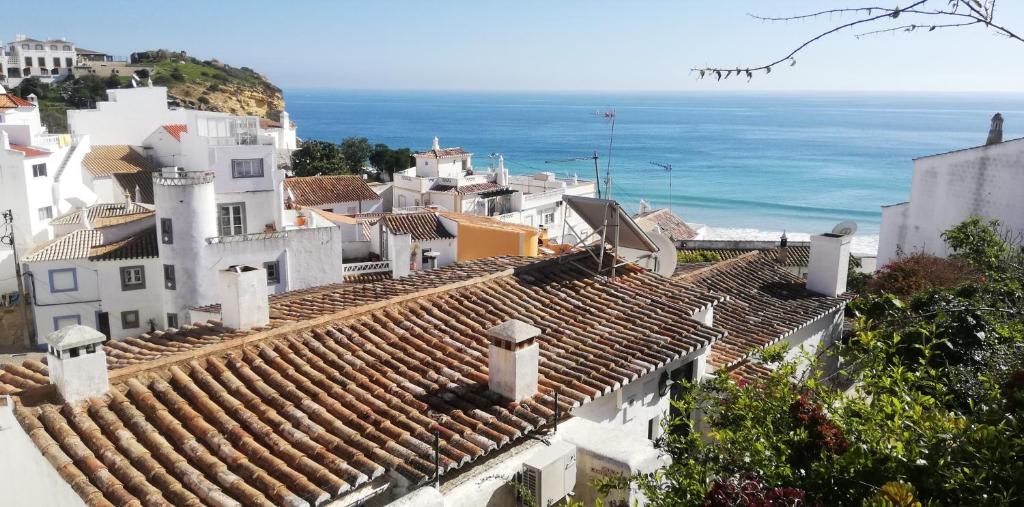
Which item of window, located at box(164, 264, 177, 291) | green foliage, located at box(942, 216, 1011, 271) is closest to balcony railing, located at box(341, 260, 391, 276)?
window, located at box(164, 264, 177, 291)

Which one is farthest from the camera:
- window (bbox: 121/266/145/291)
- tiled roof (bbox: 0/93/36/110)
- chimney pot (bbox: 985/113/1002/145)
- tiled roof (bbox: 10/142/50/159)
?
tiled roof (bbox: 0/93/36/110)

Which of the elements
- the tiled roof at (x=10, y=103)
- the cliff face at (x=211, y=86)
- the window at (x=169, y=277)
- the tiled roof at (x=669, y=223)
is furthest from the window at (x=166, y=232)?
the cliff face at (x=211, y=86)

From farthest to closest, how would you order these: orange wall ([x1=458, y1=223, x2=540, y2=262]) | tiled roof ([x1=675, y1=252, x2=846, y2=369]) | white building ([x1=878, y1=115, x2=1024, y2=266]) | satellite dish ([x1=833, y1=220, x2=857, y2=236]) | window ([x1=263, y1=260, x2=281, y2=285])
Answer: orange wall ([x1=458, y1=223, x2=540, y2=262]) < window ([x1=263, y1=260, x2=281, y2=285]) < white building ([x1=878, y1=115, x2=1024, y2=266]) < satellite dish ([x1=833, y1=220, x2=857, y2=236]) < tiled roof ([x1=675, y1=252, x2=846, y2=369])

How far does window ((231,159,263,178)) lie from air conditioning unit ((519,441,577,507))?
953 inches

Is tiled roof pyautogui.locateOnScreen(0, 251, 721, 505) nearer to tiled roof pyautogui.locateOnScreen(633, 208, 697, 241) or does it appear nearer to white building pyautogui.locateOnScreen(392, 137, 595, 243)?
white building pyautogui.locateOnScreen(392, 137, 595, 243)

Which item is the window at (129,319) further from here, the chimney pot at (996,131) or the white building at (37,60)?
the white building at (37,60)

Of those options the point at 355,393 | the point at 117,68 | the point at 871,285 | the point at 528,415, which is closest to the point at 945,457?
the point at 528,415

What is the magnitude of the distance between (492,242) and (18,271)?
19352mm

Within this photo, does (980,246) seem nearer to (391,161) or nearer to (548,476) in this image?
(548,476)

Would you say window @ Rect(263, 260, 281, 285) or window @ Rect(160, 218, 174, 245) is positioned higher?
window @ Rect(160, 218, 174, 245)

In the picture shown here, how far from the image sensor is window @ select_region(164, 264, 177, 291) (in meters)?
25.4

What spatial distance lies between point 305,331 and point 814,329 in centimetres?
1127

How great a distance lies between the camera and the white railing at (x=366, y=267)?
85.8 feet

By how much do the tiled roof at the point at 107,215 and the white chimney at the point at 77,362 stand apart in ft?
84.1
